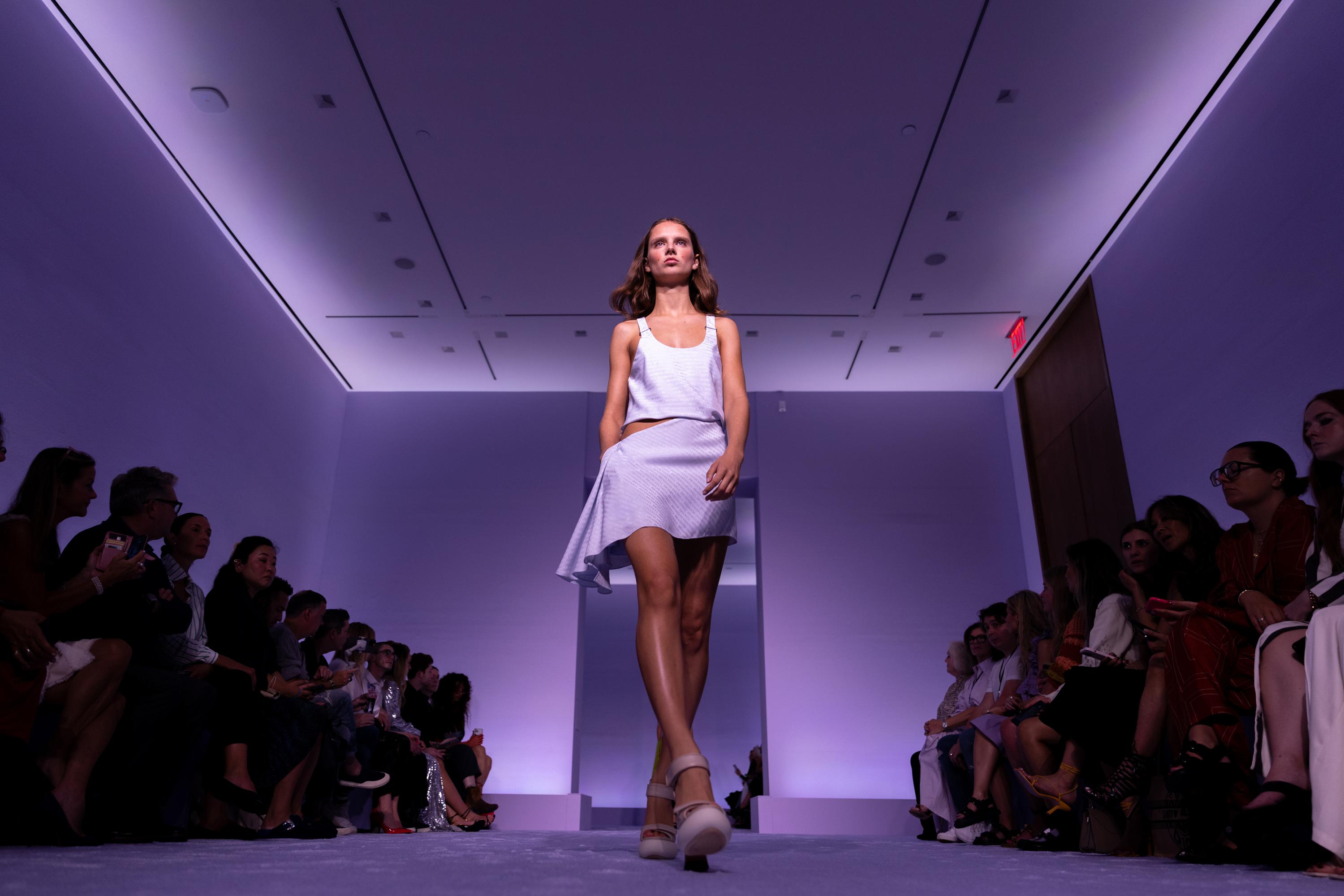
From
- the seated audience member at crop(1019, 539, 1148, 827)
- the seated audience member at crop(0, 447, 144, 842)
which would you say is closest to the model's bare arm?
the seated audience member at crop(0, 447, 144, 842)

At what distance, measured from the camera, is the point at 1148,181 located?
16.9 feet

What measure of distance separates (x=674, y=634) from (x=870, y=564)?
5.86 meters

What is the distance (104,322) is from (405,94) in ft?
6.28

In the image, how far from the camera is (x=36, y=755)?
213cm

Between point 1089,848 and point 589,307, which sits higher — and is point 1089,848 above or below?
below

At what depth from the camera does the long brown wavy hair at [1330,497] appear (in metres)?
2.00

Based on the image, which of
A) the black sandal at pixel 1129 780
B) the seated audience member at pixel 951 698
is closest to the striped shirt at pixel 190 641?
the black sandal at pixel 1129 780

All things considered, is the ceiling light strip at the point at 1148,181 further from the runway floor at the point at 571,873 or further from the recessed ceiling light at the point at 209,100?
the recessed ceiling light at the point at 209,100

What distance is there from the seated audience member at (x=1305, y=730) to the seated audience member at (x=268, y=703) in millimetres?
2753

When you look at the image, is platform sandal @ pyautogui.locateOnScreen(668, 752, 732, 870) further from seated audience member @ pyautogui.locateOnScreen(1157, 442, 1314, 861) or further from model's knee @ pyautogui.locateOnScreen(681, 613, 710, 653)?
seated audience member @ pyautogui.locateOnScreen(1157, 442, 1314, 861)

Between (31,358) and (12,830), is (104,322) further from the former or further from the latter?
(12,830)

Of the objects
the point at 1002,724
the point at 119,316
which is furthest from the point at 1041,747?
the point at 119,316

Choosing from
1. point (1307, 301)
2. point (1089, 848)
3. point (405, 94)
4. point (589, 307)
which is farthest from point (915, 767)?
point (405, 94)

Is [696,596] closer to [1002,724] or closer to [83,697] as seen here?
[83,697]
